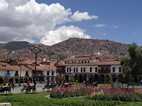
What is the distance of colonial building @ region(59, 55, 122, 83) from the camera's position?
3962 inches

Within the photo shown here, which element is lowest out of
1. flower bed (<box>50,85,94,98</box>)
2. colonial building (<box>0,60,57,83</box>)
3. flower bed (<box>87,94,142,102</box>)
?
flower bed (<box>87,94,142,102</box>)

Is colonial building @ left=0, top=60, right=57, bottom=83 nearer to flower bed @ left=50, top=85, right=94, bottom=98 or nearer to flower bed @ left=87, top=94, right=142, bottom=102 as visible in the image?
flower bed @ left=50, top=85, right=94, bottom=98

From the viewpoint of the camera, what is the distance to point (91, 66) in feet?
348

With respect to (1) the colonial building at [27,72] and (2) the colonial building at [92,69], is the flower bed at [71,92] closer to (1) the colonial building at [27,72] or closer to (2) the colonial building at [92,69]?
(1) the colonial building at [27,72]

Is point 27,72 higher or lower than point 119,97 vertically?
higher

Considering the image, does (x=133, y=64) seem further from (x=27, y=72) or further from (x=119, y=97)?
(x=119, y=97)

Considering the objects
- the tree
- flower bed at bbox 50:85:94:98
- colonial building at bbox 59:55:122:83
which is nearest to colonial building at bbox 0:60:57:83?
colonial building at bbox 59:55:122:83

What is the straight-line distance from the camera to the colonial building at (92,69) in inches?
3962

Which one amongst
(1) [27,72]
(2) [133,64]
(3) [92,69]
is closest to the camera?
(2) [133,64]

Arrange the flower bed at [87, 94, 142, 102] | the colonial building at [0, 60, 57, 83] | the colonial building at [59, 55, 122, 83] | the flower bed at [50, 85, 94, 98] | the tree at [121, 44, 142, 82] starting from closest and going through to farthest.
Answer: the flower bed at [87, 94, 142, 102], the flower bed at [50, 85, 94, 98], the tree at [121, 44, 142, 82], the colonial building at [0, 60, 57, 83], the colonial building at [59, 55, 122, 83]

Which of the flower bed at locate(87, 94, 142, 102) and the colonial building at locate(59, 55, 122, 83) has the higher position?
the colonial building at locate(59, 55, 122, 83)

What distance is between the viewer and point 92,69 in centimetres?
Result: 10575

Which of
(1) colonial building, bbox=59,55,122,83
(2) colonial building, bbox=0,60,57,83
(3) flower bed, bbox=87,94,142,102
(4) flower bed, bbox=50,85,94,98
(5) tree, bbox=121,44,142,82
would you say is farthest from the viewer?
(1) colonial building, bbox=59,55,122,83

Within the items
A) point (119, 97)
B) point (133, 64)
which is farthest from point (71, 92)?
point (133, 64)
